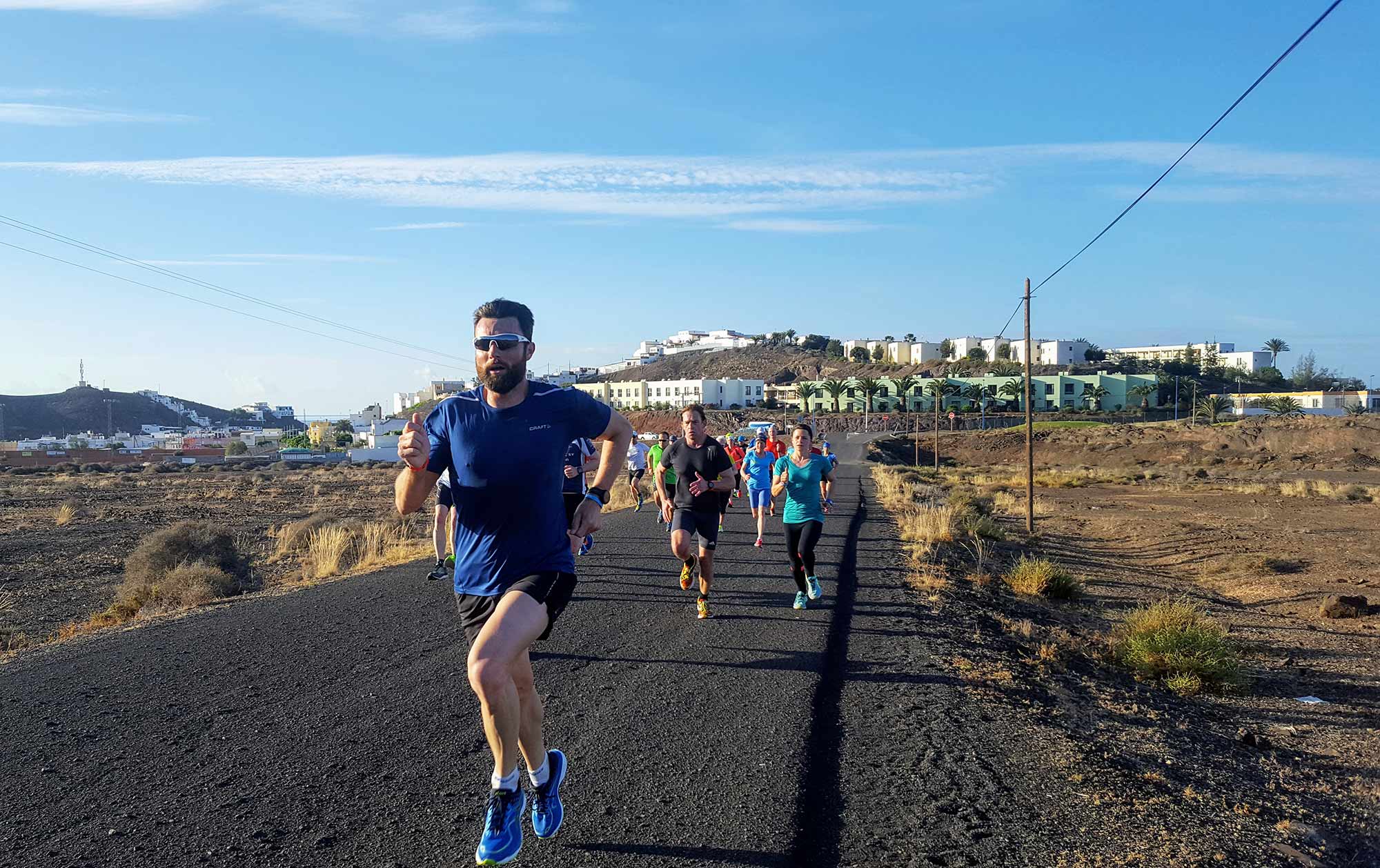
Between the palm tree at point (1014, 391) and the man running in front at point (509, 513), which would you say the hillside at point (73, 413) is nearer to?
the palm tree at point (1014, 391)

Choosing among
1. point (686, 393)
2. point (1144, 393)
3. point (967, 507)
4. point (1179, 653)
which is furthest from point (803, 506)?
point (686, 393)

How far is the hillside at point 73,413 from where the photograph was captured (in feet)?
507

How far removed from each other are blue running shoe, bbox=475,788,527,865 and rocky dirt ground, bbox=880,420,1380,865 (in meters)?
3.06

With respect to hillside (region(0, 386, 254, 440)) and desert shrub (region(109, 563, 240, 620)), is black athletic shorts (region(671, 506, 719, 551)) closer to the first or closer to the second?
desert shrub (region(109, 563, 240, 620))

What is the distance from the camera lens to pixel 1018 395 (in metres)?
109

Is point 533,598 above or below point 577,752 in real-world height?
above

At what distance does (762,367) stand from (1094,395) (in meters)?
64.5

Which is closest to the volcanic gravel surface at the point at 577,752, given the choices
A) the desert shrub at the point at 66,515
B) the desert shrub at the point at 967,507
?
the desert shrub at the point at 967,507

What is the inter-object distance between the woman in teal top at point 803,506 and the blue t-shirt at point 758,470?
499 cm

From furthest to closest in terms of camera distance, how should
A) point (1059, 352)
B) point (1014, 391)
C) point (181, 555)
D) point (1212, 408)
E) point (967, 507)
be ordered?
point (1059, 352) < point (1014, 391) < point (1212, 408) < point (967, 507) < point (181, 555)

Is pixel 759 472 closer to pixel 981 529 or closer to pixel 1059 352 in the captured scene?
pixel 981 529

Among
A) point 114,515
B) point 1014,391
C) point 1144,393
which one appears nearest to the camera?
point 114,515

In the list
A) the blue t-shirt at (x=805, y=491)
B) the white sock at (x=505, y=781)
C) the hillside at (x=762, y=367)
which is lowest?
the white sock at (x=505, y=781)

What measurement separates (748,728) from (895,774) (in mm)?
1006
